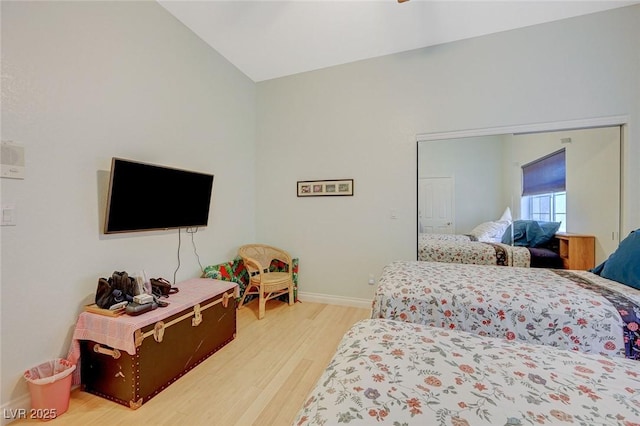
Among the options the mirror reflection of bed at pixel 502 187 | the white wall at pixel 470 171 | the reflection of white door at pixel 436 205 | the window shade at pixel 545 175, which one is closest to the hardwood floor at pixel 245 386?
the reflection of white door at pixel 436 205

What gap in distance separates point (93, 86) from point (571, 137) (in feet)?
14.2

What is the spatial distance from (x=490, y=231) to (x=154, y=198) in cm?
349

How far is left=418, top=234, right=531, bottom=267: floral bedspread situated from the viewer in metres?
2.82

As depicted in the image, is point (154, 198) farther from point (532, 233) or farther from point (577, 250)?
point (577, 250)

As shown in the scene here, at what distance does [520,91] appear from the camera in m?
2.75

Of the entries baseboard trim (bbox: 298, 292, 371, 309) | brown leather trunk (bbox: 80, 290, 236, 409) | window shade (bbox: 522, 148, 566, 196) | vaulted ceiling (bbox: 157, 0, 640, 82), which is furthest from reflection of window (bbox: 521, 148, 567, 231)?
brown leather trunk (bbox: 80, 290, 236, 409)

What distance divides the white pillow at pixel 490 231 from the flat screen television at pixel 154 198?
310 centimetres

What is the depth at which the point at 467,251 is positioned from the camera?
3.00m

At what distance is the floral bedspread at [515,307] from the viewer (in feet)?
5.05

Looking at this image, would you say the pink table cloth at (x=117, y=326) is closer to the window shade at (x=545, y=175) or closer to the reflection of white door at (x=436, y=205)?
the reflection of white door at (x=436, y=205)

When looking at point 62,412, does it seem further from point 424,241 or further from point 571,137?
point 571,137

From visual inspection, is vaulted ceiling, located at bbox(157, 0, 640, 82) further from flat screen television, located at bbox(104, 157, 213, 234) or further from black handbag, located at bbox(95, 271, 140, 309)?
black handbag, located at bbox(95, 271, 140, 309)

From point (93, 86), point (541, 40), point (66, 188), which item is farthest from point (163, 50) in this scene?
point (541, 40)

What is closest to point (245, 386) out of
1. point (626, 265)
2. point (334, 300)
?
point (334, 300)
